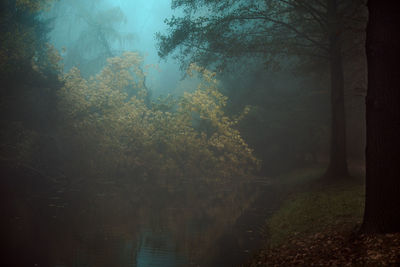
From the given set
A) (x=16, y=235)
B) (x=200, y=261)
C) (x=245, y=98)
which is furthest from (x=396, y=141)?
(x=245, y=98)

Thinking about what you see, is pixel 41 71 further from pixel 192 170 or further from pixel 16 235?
pixel 16 235

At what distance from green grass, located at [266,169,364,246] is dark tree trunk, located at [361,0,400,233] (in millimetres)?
Result: 1757

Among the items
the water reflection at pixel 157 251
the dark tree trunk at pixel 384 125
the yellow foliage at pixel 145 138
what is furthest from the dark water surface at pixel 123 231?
Result: the yellow foliage at pixel 145 138

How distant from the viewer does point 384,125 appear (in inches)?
325

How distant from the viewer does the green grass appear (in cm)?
1131

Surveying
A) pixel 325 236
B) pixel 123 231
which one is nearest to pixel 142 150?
pixel 123 231

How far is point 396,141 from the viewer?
8.18m

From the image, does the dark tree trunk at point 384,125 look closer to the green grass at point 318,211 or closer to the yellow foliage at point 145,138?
the green grass at point 318,211

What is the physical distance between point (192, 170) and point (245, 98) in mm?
10670

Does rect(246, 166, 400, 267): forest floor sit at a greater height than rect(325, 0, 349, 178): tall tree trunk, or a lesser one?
lesser

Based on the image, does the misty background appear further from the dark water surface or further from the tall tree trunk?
the tall tree trunk

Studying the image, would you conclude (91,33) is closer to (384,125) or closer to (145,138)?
(145,138)

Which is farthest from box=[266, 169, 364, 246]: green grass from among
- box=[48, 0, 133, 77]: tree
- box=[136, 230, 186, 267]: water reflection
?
box=[48, 0, 133, 77]: tree

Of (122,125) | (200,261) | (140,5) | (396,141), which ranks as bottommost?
(200,261)
